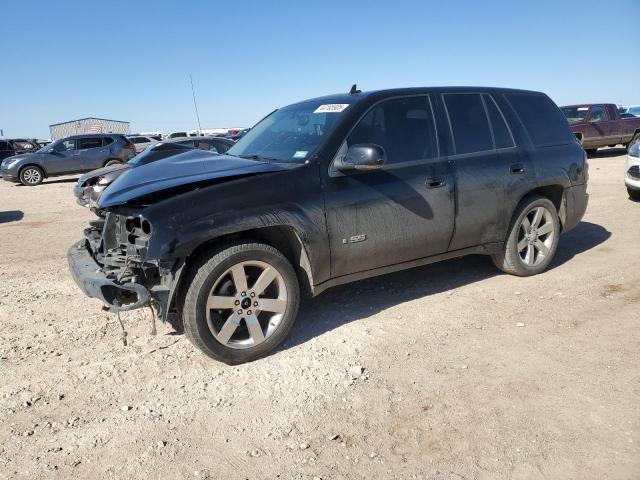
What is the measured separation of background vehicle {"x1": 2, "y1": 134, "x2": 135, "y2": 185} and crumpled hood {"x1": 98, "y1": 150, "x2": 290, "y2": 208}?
1517cm

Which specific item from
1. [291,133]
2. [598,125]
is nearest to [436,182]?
[291,133]

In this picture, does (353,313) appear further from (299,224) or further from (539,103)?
(539,103)

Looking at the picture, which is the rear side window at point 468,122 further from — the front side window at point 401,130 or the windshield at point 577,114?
the windshield at point 577,114

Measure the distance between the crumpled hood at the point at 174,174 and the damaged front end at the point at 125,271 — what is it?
0.47 feet

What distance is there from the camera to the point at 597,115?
17.3 metres

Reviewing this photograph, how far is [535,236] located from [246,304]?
10.4 ft

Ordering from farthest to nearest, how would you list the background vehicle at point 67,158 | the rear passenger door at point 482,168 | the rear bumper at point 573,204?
the background vehicle at point 67,158, the rear bumper at point 573,204, the rear passenger door at point 482,168

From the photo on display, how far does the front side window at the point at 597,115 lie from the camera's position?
674 inches

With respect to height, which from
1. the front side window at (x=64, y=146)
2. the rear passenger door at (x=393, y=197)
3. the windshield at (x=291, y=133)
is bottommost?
the rear passenger door at (x=393, y=197)

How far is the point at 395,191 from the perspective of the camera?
12.9 ft

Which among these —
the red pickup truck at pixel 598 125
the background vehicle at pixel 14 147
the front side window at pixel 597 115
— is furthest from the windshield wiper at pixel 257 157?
the background vehicle at pixel 14 147

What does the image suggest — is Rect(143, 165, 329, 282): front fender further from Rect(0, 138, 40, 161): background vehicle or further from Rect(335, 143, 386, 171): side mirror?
Rect(0, 138, 40, 161): background vehicle

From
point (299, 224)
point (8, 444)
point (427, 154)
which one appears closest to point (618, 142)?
point (427, 154)

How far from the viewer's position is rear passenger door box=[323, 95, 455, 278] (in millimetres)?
3723
